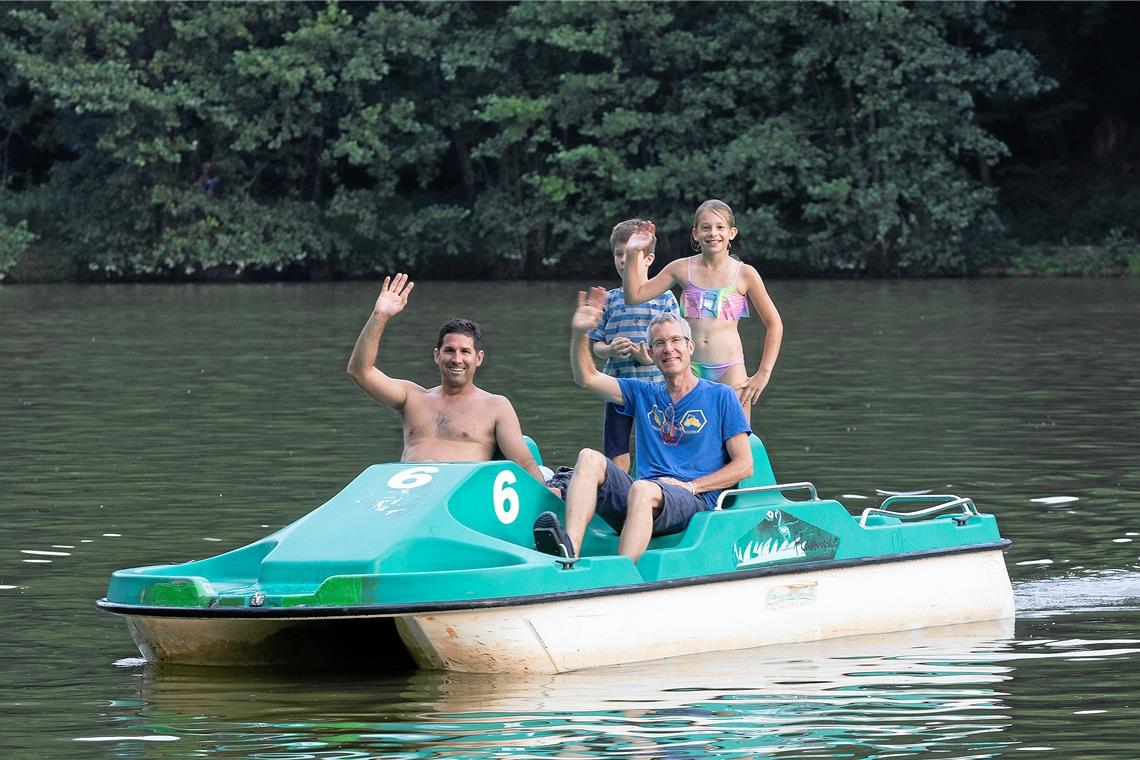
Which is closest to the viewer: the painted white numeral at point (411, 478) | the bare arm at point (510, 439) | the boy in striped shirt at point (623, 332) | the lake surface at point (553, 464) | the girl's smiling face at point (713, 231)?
the lake surface at point (553, 464)

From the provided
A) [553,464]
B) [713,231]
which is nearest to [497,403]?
[713,231]

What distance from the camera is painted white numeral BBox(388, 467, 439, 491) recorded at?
30.1 feet

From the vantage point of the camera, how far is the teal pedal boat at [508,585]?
27.9ft

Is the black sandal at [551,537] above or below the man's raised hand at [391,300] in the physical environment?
below

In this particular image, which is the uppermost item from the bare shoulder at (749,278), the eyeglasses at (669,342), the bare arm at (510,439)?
the bare shoulder at (749,278)

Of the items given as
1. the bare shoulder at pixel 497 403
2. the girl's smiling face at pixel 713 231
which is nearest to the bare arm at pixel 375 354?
the bare shoulder at pixel 497 403

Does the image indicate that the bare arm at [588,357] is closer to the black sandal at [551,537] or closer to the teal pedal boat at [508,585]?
the teal pedal boat at [508,585]

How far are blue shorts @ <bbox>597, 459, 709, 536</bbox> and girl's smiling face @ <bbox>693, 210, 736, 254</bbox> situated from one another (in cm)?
178

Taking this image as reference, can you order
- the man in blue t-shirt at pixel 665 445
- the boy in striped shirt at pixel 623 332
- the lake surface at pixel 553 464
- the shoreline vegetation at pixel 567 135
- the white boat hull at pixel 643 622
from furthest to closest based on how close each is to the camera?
the shoreline vegetation at pixel 567 135
the boy in striped shirt at pixel 623 332
the man in blue t-shirt at pixel 665 445
the white boat hull at pixel 643 622
the lake surface at pixel 553 464

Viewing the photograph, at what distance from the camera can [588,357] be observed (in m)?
9.91

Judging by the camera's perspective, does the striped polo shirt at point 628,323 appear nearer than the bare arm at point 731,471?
No

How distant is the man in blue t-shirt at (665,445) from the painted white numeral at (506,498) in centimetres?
22

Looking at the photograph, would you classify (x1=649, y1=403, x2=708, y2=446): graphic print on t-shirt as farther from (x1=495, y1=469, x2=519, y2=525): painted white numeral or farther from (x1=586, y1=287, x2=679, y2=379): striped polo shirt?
(x1=586, y1=287, x2=679, y2=379): striped polo shirt

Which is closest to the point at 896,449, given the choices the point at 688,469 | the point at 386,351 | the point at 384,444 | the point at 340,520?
the point at 384,444
